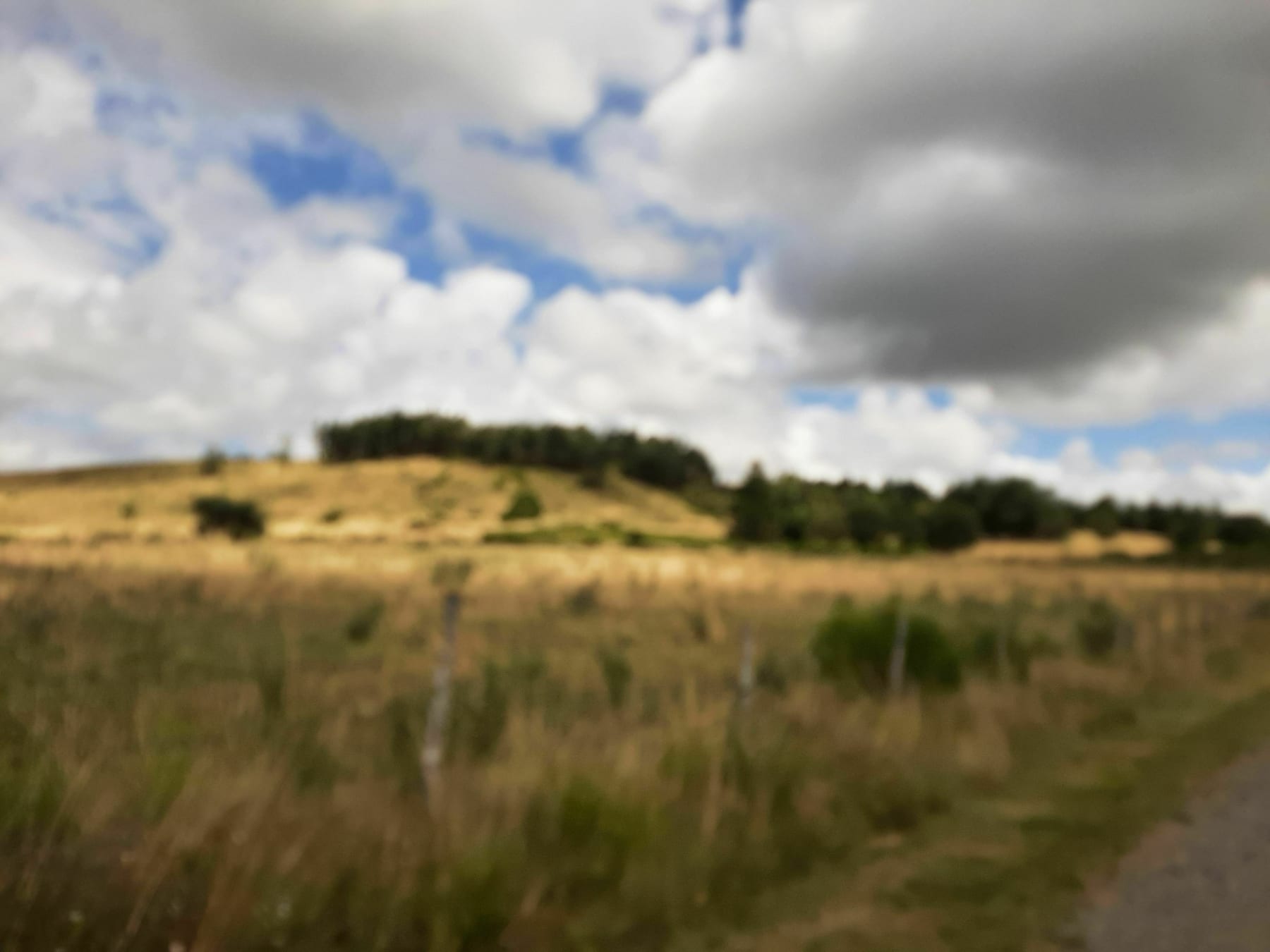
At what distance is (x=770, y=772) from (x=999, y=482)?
4231 inches

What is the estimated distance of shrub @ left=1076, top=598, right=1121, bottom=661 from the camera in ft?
58.9

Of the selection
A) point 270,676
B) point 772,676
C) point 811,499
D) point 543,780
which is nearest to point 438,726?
point 543,780

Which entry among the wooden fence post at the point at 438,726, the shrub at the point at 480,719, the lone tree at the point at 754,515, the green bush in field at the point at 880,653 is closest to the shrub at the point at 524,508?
the lone tree at the point at 754,515

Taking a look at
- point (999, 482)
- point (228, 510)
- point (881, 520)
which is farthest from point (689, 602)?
point (999, 482)

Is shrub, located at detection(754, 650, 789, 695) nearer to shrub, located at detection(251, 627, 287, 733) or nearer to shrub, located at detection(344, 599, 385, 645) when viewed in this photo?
shrub, located at detection(251, 627, 287, 733)

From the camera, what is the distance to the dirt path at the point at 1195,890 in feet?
16.6

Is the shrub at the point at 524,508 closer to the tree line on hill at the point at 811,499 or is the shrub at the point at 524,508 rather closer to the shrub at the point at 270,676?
the tree line on hill at the point at 811,499

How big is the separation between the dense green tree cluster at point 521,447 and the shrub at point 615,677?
97.4 m

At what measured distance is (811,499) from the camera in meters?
95.6

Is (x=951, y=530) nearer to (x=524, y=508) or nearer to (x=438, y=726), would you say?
(x=524, y=508)

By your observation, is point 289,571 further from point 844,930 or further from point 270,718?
point 844,930

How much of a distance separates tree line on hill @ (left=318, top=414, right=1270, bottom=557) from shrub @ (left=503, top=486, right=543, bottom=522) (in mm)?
19324

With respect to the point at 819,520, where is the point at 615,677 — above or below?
below

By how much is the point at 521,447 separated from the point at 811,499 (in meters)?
42.7
